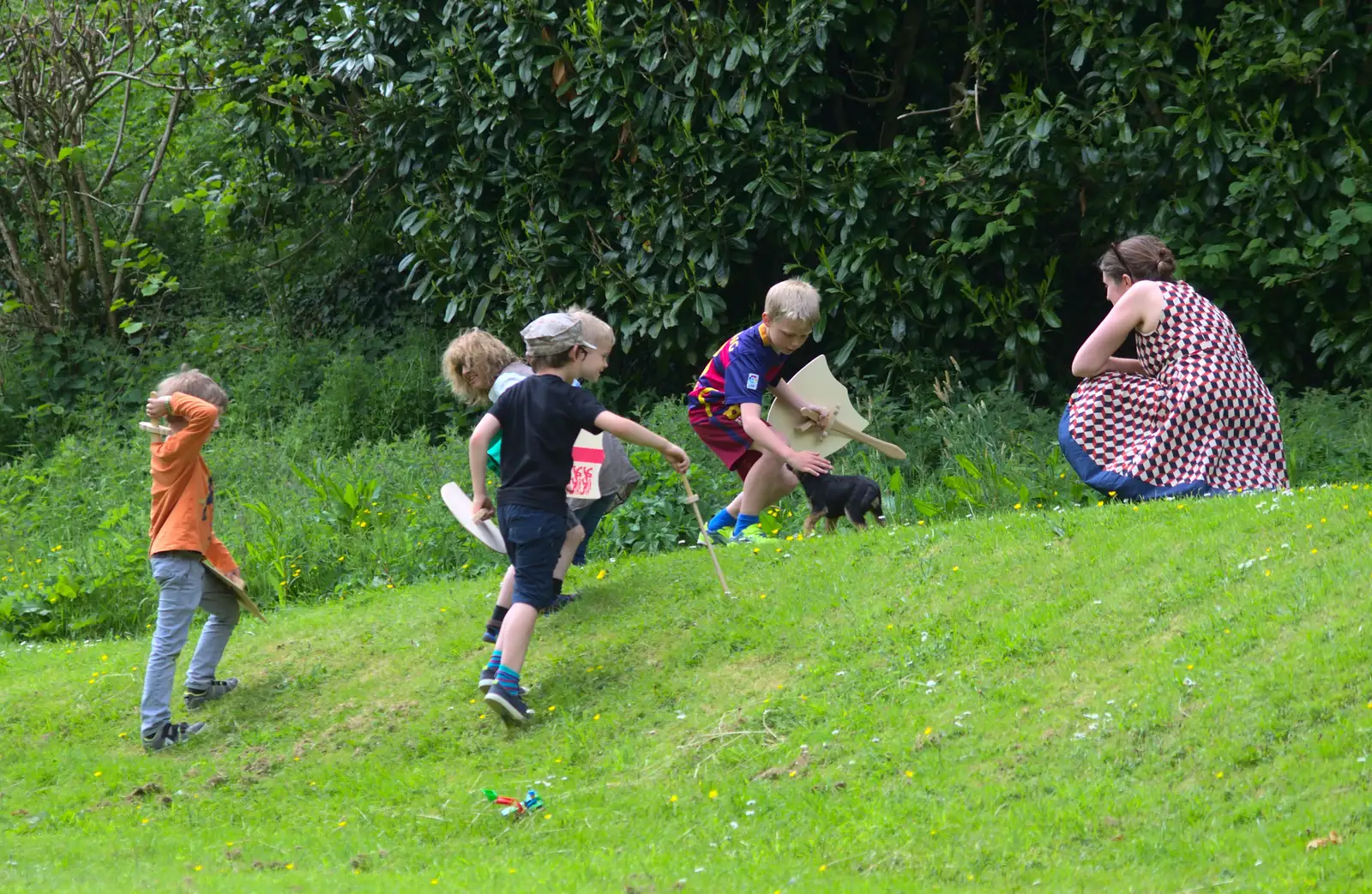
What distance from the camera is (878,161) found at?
1112 centimetres

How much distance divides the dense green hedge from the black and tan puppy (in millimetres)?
3362

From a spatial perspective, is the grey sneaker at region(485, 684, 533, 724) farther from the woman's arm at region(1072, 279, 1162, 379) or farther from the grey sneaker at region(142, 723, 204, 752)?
the woman's arm at region(1072, 279, 1162, 379)

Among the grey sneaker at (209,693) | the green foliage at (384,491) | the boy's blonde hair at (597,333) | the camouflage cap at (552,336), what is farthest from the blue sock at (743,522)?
the grey sneaker at (209,693)

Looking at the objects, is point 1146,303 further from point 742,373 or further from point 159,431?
point 159,431

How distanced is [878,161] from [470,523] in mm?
5336

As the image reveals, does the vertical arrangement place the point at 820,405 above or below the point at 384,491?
above

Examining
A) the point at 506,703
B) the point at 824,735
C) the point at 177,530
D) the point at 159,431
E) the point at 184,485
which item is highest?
the point at 159,431

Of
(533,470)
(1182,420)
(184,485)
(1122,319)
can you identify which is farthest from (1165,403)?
(184,485)

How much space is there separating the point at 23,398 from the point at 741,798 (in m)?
12.4

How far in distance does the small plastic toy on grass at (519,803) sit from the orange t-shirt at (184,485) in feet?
7.41

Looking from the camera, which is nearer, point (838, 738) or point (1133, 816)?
point (1133, 816)

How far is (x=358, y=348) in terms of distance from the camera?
14969mm

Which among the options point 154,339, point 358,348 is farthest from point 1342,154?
point 154,339

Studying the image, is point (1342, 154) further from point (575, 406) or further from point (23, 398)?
point (23, 398)
